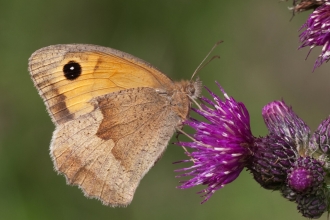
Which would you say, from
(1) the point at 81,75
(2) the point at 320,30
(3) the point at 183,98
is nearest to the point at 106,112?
(1) the point at 81,75

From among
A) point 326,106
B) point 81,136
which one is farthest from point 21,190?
point 326,106

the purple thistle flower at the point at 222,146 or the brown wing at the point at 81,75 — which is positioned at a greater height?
the brown wing at the point at 81,75

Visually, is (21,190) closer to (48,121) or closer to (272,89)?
(48,121)

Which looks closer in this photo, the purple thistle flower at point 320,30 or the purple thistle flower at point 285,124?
→ the purple thistle flower at point 320,30

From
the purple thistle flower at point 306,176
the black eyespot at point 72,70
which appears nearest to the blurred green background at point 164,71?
the black eyespot at point 72,70

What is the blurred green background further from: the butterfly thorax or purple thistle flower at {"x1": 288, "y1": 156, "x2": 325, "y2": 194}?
purple thistle flower at {"x1": 288, "y1": 156, "x2": 325, "y2": 194}

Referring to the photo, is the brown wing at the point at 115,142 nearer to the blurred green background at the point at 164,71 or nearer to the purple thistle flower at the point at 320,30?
the purple thistle flower at the point at 320,30
